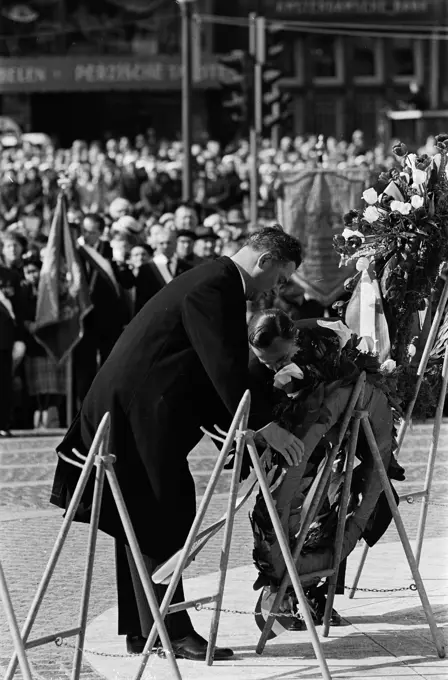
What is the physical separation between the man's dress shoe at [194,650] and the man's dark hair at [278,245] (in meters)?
1.68

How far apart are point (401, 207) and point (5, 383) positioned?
25.2 feet

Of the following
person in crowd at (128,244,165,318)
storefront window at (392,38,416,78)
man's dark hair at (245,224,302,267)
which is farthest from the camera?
storefront window at (392,38,416,78)

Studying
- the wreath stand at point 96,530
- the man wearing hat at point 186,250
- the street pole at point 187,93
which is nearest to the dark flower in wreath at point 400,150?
the wreath stand at point 96,530

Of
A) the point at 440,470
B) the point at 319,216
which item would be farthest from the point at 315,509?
the point at 319,216

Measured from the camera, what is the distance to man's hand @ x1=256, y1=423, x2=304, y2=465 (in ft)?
20.0

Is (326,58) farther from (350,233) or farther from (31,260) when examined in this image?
(350,233)

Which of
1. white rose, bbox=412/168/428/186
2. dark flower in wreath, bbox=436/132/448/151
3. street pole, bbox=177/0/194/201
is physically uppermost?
street pole, bbox=177/0/194/201

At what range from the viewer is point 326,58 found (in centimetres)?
5138

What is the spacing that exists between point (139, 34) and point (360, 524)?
44.8m

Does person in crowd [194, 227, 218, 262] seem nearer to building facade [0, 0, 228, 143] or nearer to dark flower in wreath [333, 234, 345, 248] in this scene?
dark flower in wreath [333, 234, 345, 248]

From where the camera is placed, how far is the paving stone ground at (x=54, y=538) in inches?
284

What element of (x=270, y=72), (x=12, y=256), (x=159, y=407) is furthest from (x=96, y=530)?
(x=270, y=72)

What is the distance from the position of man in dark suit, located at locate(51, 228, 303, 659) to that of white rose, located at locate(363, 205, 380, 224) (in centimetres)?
84

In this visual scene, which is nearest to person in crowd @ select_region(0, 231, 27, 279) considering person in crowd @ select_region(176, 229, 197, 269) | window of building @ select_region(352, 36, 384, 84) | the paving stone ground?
person in crowd @ select_region(176, 229, 197, 269)
